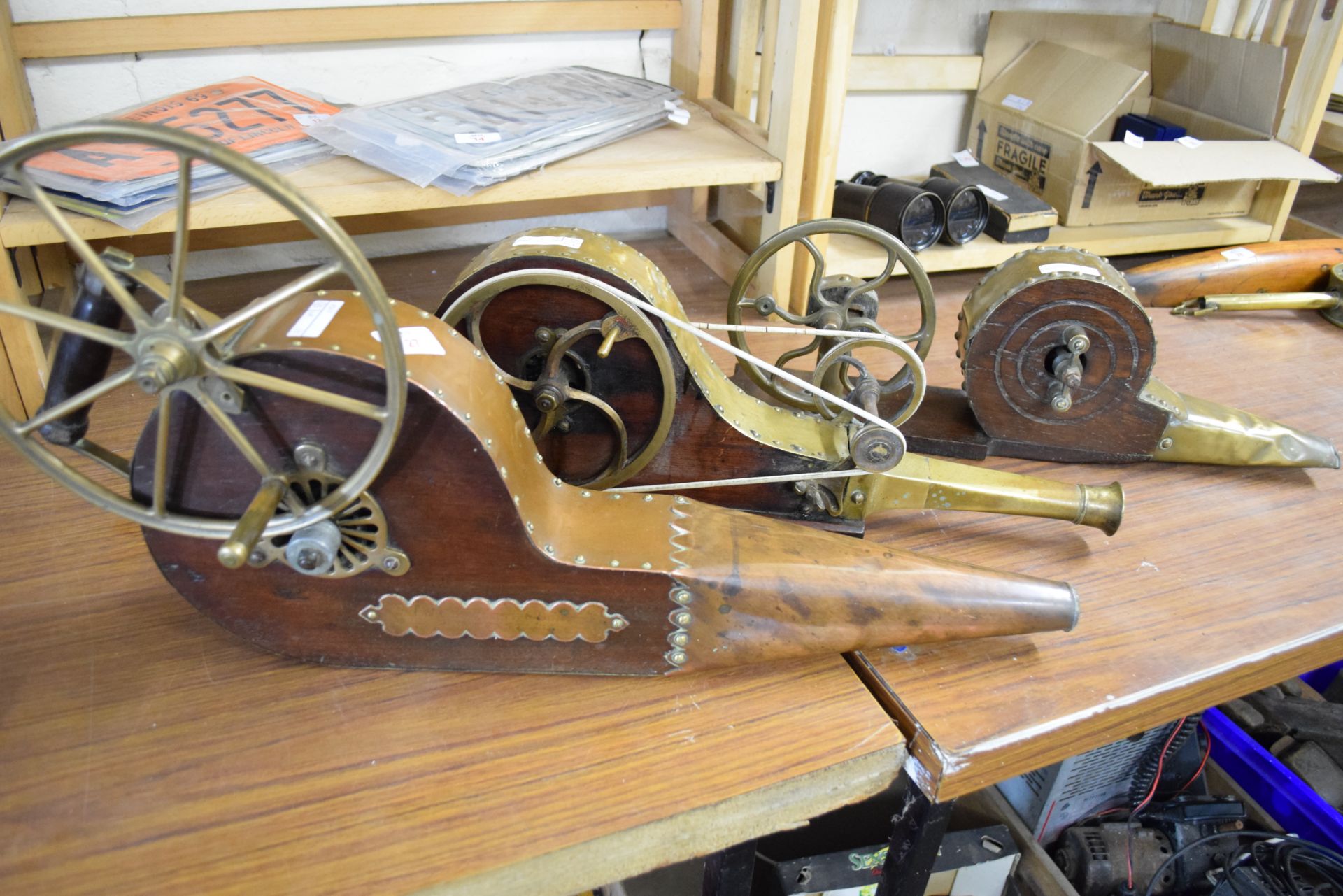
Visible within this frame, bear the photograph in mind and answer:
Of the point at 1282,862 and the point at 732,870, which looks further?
the point at 1282,862

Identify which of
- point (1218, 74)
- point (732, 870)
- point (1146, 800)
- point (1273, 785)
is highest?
point (1218, 74)

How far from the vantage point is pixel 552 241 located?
103cm

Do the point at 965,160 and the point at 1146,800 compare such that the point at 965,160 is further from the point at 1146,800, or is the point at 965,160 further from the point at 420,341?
the point at 420,341

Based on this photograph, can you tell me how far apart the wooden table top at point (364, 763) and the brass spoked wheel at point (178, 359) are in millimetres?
197

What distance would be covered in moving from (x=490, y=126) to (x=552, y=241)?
0.43 m

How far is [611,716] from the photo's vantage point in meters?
0.87

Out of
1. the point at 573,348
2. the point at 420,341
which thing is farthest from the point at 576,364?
the point at 420,341

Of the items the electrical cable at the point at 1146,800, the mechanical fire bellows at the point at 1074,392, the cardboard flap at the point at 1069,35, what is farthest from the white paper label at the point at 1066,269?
the cardboard flap at the point at 1069,35

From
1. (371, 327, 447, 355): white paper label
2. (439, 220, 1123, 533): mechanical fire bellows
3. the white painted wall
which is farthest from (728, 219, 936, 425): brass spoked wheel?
the white painted wall

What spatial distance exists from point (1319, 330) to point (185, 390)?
182cm

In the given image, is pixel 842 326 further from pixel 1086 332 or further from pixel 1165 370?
pixel 1165 370

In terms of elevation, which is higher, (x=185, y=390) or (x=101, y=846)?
(x=185, y=390)

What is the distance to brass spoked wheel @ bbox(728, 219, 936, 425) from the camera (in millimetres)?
1108

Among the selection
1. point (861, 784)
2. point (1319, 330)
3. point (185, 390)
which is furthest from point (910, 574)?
point (1319, 330)
